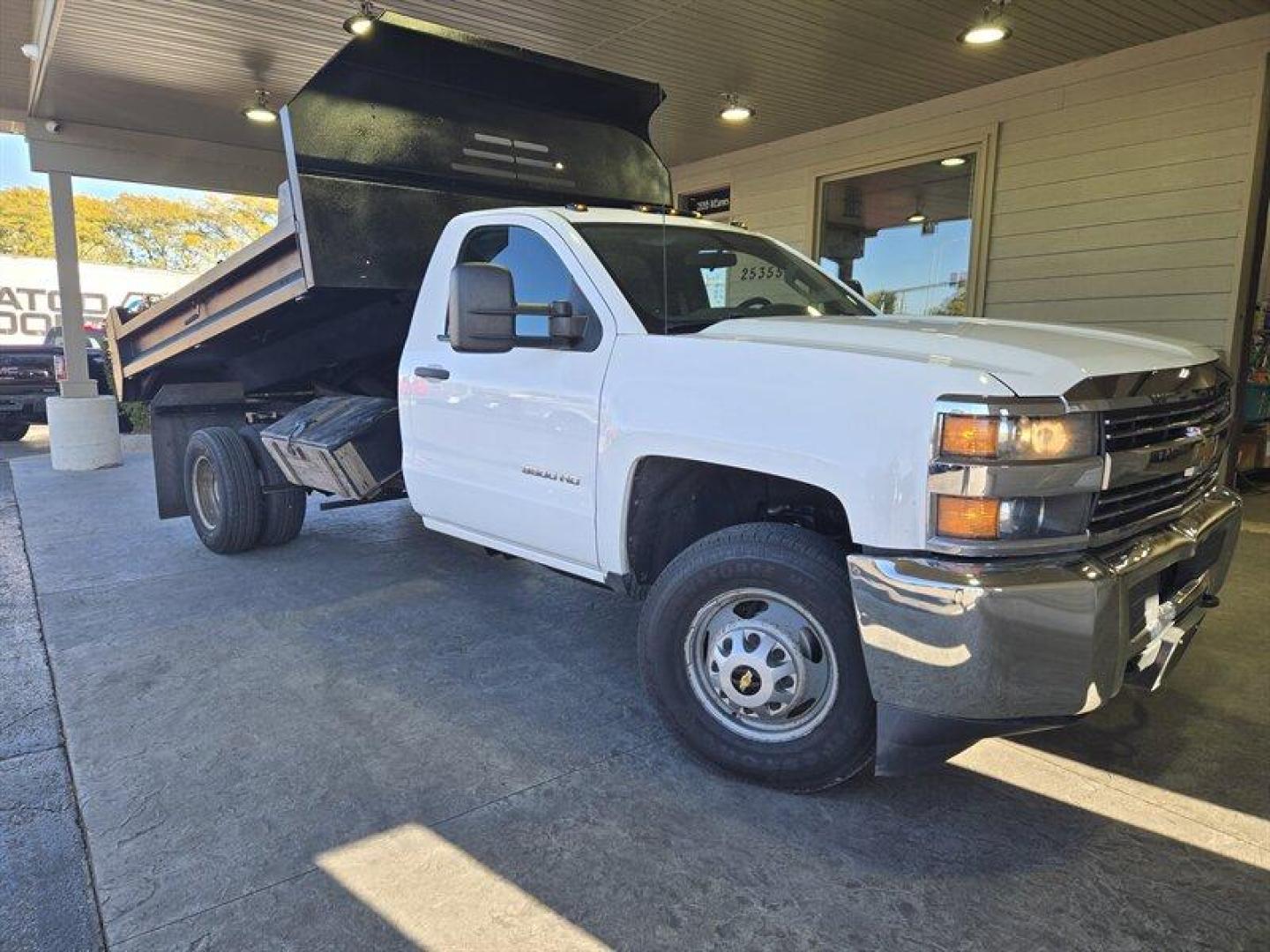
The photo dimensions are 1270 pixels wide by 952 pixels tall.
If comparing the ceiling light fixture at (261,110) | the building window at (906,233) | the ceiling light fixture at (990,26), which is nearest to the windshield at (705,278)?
the ceiling light fixture at (990,26)

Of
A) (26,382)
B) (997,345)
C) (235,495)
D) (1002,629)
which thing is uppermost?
(997,345)

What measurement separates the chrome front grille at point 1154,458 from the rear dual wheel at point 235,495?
16.7 ft

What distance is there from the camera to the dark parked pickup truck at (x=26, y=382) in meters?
12.8

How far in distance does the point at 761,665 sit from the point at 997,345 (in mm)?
1266

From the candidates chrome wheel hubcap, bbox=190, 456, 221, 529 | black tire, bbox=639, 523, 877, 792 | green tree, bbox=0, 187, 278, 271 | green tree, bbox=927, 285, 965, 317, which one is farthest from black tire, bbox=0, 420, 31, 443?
green tree, bbox=0, 187, 278, 271

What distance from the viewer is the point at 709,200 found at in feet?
35.1

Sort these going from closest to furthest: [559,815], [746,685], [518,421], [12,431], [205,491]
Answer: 1. [559,815]
2. [746,685]
3. [518,421]
4. [205,491]
5. [12,431]

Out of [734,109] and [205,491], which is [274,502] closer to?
[205,491]

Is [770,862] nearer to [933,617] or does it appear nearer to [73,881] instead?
[933,617]

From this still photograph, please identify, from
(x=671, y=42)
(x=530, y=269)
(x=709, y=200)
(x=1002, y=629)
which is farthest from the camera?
(x=709, y=200)

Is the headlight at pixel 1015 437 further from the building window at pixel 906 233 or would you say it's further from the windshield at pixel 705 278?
the building window at pixel 906 233

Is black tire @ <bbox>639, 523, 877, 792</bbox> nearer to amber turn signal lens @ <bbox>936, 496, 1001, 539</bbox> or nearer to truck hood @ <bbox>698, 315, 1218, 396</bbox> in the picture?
amber turn signal lens @ <bbox>936, 496, 1001, 539</bbox>

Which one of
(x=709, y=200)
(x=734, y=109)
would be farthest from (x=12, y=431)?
(x=734, y=109)

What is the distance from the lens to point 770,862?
2.39m
